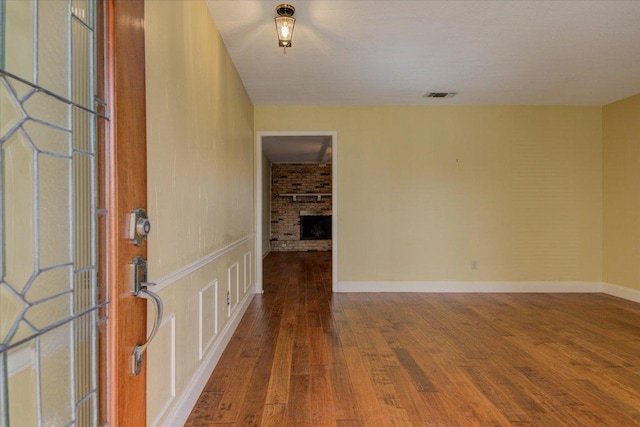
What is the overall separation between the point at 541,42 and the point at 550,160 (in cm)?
222

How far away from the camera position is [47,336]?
2.39 ft

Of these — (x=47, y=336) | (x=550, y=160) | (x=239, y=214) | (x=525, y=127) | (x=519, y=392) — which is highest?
(x=525, y=127)

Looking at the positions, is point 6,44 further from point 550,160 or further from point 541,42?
point 550,160

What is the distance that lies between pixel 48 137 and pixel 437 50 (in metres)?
2.92

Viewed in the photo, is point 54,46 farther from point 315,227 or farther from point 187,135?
point 315,227

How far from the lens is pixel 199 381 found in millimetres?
1958

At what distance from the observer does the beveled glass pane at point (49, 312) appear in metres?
0.69

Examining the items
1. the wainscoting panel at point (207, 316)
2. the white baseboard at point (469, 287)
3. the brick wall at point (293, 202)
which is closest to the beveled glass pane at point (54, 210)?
the wainscoting panel at point (207, 316)

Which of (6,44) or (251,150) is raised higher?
(251,150)

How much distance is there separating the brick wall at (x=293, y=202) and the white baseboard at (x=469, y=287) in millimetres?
4540

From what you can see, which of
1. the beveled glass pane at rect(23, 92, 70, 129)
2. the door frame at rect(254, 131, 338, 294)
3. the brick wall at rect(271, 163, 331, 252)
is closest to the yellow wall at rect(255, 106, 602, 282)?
the door frame at rect(254, 131, 338, 294)

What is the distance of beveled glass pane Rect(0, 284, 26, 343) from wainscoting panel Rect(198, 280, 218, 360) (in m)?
1.39

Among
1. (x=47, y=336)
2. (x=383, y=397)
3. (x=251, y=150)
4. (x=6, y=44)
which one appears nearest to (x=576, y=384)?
(x=383, y=397)

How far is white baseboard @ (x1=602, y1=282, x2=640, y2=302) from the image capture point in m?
3.96
